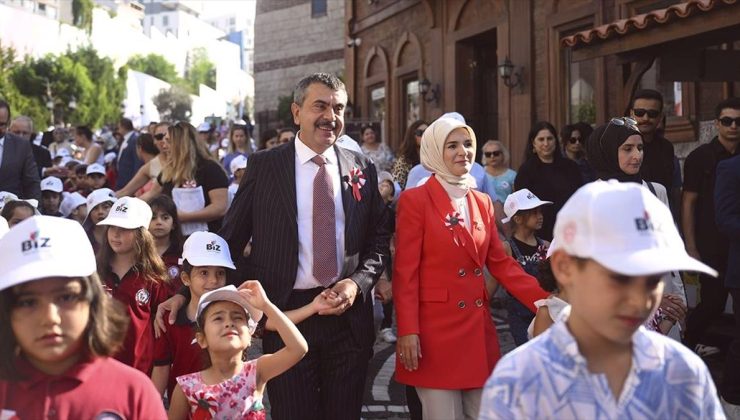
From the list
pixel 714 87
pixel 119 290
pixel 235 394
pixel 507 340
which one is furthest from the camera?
pixel 714 87

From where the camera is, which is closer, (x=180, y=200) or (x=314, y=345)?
(x=314, y=345)

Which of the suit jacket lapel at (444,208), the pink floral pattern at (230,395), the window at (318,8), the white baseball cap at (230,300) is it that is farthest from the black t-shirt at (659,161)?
the window at (318,8)

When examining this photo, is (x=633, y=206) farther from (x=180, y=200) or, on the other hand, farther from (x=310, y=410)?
(x=180, y=200)

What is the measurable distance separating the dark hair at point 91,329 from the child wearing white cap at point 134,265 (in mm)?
2289

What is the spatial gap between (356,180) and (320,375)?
3.16 ft

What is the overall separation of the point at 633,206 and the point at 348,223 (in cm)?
244

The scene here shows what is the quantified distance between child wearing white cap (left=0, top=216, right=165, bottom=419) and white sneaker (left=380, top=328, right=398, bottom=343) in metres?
6.57

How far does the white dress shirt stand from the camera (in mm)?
4672

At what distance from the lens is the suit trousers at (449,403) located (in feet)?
16.1

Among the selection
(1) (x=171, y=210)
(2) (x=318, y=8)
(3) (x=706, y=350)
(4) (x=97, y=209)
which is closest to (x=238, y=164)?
(4) (x=97, y=209)

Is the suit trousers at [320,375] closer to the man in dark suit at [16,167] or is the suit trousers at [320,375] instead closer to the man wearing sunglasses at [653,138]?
the man wearing sunglasses at [653,138]

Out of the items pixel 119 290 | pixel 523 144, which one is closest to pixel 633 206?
pixel 119 290

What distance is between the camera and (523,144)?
49.3 ft

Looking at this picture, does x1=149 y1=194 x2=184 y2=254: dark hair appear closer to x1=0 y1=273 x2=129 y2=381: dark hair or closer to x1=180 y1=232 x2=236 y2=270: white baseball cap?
x1=180 y1=232 x2=236 y2=270: white baseball cap
